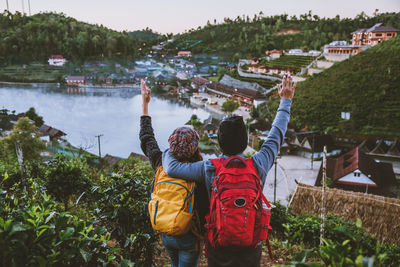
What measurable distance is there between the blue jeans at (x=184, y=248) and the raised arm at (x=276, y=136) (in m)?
0.33

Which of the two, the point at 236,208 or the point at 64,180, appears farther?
the point at 64,180

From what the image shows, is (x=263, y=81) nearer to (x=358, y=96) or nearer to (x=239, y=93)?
(x=239, y=93)

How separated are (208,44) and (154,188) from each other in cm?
5985

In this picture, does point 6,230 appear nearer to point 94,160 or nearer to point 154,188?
point 154,188

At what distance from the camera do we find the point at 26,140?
930 cm

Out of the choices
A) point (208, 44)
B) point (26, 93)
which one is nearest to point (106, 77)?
point (26, 93)

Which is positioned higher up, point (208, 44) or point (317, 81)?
point (208, 44)

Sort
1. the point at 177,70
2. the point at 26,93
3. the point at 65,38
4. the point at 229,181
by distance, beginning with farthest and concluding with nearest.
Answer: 1. the point at 65,38
2. the point at 177,70
3. the point at 26,93
4. the point at 229,181

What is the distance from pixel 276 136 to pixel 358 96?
16700mm

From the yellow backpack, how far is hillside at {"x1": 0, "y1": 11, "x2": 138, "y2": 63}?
52.8 meters

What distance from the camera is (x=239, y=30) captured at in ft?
187

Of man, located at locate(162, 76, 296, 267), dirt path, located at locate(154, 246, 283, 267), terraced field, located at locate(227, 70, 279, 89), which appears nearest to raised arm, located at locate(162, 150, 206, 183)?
man, located at locate(162, 76, 296, 267)

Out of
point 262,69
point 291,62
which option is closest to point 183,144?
point 262,69

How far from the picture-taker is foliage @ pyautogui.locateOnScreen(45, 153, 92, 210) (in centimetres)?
223
